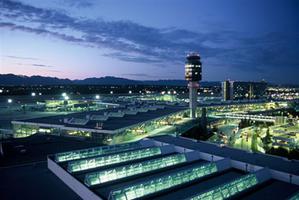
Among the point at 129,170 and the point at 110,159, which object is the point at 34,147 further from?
the point at 129,170

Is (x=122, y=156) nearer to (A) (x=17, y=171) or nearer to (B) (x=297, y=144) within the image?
(A) (x=17, y=171)

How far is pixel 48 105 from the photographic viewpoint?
396 ft

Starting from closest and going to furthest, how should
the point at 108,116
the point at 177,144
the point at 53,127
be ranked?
the point at 177,144, the point at 53,127, the point at 108,116

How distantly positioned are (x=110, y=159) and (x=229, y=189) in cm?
1216

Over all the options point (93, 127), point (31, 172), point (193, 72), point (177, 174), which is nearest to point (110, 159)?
point (31, 172)

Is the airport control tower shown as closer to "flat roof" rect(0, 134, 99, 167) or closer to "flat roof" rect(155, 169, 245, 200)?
"flat roof" rect(0, 134, 99, 167)

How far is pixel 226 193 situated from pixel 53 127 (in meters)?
43.8

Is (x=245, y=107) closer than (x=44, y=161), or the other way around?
(x=44, y=161)

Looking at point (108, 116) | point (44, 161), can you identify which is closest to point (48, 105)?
point (108, 116)

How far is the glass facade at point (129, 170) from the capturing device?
2466cm

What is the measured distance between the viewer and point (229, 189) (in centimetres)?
2298

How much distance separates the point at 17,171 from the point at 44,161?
3.94 metres

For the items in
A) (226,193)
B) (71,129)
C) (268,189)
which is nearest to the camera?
(226,193)

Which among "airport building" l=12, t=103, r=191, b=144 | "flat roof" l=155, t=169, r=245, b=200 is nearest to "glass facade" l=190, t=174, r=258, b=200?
"flat roof" l=155, t=169, r=245, b=200
